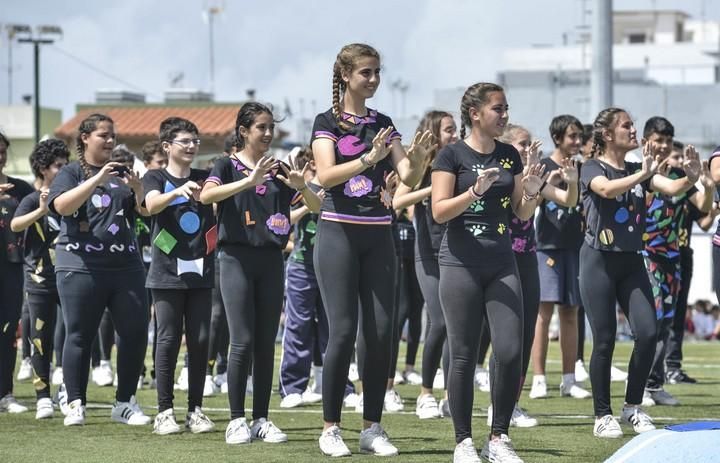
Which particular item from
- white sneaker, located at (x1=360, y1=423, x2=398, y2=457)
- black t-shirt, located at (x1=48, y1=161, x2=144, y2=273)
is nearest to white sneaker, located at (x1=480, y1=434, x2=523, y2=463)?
white sneaker, located at (x1=360, y1=423, x2=398, y2=457)

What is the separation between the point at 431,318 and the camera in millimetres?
11867

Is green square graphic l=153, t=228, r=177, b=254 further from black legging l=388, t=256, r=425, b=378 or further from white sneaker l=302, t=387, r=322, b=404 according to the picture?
black legging l=388, t=256, r=425, b=378

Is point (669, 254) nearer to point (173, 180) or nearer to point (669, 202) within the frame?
point (669, 202)

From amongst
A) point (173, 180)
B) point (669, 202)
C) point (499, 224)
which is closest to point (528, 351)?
point (499, 224)

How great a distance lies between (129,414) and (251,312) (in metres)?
1.77

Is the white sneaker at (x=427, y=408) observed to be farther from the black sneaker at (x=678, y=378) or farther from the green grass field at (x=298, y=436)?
the black sneaker at (x=678, y=378)

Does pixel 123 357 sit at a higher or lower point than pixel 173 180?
lower

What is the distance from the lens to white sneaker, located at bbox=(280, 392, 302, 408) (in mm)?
12641

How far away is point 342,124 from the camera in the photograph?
922cm

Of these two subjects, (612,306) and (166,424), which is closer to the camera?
(612,306)

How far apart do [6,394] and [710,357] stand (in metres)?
9.76


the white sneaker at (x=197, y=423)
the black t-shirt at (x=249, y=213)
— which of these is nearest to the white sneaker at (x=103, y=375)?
the white sneaker at (x=197, y=423)

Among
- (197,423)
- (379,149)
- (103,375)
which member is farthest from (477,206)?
(103,375)

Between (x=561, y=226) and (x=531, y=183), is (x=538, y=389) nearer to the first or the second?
(x=561, y=226)
